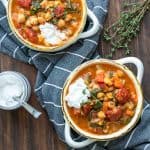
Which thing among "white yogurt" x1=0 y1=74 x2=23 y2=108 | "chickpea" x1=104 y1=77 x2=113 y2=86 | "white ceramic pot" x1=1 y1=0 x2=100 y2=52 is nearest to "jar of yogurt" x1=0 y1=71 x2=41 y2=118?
"white yogurt" x1=0 y1=74 x2=23 y2=108

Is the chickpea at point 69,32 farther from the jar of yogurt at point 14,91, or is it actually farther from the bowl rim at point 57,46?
the jar of yogurt at point 14,91

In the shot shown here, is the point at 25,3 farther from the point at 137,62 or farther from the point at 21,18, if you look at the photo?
the point at 137,62

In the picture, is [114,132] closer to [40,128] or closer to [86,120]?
[86,120]

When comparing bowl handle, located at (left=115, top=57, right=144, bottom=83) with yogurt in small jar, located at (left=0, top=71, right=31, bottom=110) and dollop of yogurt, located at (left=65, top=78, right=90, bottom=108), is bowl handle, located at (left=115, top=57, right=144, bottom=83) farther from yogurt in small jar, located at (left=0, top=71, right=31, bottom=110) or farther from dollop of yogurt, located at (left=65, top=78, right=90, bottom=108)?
yogurt in small jar, located at (left=0, top=71, right=31, bottom=110)

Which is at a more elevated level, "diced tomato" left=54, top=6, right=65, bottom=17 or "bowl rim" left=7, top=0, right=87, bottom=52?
"diced tomato" left=54, top=6, right=65, bottom=17

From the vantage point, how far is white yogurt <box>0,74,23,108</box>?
5.51ft

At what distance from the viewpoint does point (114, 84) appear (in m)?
1.59

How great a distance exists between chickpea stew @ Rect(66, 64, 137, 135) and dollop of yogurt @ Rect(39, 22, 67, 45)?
0.10 metres

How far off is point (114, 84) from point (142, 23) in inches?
8.2

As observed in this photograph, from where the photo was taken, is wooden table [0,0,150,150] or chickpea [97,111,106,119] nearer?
chickpea [97,111,106,119]

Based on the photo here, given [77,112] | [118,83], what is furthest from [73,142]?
[118,83]

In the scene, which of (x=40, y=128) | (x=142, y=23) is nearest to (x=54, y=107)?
(x=40, y=128)

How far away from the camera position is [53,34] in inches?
64.4

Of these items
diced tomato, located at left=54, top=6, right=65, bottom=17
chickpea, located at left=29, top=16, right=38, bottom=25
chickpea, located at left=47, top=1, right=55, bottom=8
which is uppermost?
chickpea, located at left=47, top=1, right=55, bottom=8
